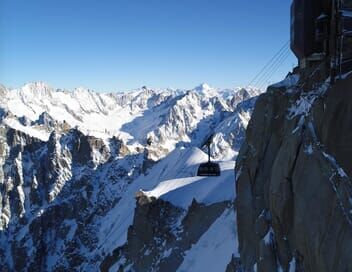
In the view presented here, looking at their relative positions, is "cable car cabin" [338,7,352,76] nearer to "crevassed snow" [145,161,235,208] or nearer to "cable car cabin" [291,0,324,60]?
"cable car cabin" [291,0,324,60]

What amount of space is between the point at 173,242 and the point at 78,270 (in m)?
77.9

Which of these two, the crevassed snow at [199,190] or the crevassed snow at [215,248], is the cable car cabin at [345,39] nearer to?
the crevassed snow at [215,248]

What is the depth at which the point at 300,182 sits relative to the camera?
18531 millimetres

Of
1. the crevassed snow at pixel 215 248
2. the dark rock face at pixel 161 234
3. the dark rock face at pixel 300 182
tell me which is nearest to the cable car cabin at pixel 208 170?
the dark rock face at pixel 300 182

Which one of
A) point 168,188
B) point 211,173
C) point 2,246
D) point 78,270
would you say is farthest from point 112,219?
point 211,173

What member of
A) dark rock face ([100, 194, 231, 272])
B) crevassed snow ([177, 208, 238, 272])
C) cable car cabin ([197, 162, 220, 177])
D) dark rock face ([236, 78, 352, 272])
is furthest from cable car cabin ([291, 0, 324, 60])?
dark rock face ([100, 194, 231, 272])

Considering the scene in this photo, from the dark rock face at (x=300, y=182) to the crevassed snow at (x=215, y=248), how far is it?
112ft

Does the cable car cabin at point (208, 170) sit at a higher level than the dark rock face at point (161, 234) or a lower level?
higher

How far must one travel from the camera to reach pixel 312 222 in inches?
661

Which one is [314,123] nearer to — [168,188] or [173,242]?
[173,242]

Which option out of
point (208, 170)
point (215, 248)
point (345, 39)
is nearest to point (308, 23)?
point (345, 39)

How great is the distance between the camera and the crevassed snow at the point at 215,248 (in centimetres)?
6056

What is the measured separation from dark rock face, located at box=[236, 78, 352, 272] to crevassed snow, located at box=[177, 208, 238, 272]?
34051 mm

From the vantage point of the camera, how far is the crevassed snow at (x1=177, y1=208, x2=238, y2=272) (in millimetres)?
60562
